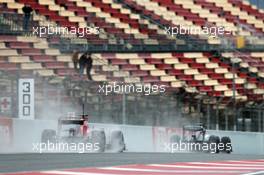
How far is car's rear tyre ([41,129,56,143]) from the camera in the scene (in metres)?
18.6

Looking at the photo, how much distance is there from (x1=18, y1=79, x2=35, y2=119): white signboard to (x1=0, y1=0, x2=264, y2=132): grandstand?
205mm

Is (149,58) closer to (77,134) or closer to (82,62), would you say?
(82,62)

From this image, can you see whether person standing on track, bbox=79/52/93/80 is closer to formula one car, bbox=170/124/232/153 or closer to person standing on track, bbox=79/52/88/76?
person standing on track, bbox=79/52/88/76

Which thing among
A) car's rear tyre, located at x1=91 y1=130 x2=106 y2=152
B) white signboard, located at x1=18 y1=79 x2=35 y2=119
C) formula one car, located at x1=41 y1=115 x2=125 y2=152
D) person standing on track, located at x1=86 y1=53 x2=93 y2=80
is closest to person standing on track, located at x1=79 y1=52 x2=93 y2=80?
person standing on track, located at x1=86 y1=53 x2=93 y2=80

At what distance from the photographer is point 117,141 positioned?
66.2 feet

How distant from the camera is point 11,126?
60.9ft

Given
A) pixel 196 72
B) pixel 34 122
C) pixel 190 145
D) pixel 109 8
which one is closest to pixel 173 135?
pixel 190 145

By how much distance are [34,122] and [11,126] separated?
2.25 ft

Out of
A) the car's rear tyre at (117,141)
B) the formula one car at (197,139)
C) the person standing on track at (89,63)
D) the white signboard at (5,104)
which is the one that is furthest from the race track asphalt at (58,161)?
the person standing on track at (89,63)

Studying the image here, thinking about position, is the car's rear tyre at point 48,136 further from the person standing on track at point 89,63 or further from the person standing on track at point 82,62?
the person standing on track at point 82,62

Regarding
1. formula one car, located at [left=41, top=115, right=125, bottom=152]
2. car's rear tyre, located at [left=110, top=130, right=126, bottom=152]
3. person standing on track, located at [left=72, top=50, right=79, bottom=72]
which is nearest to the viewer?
formula one car, located at [left=41, top=115, right=125, bottom=152]

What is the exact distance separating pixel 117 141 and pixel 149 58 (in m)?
9.66

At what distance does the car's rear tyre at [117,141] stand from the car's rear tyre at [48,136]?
174 cm

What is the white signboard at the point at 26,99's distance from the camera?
746 inches
